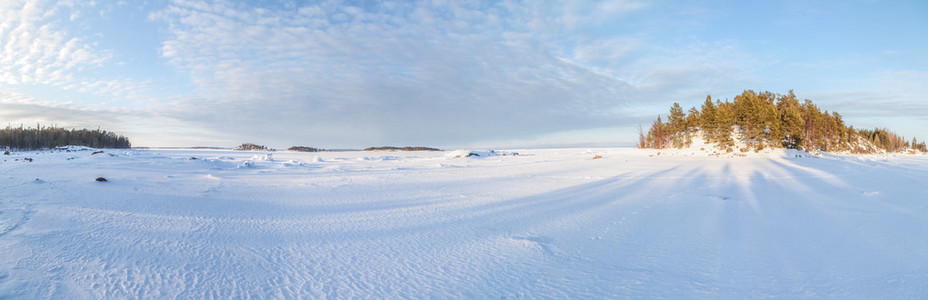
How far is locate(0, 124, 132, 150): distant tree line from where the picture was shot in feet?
51.0

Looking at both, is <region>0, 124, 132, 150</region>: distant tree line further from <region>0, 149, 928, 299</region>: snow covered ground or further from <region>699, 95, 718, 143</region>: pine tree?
<region>699, 95, 718, 143</region>: pine tree

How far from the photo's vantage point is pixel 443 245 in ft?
7.72

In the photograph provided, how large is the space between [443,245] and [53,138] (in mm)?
24099

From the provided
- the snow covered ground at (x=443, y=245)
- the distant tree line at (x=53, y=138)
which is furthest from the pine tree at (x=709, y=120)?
the distant tree line at (x=53, y=138)

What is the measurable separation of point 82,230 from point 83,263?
77 centimetres

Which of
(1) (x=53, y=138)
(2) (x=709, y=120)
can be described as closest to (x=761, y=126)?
(2) (x=709, y=120)

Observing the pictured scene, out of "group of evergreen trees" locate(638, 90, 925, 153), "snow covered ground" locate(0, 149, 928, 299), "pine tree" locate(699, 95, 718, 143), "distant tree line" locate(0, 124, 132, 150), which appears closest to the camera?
"snow covered ground" locate(0, 149, 928, 299)

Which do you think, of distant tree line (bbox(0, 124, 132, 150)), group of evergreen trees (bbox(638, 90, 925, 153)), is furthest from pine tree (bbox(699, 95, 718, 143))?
distant tree line (bbox(0, 124, 132, 150))

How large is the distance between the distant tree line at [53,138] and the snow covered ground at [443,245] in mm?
17755

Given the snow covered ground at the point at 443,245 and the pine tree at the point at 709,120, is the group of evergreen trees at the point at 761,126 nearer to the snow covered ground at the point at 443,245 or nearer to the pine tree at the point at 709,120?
the pine tree at the point at 709,120

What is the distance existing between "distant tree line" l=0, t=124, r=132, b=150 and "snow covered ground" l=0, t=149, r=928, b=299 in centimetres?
1776

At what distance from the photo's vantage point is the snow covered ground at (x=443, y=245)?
166cm

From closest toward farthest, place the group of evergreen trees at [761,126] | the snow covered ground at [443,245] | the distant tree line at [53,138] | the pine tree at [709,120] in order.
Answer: the snow covered ground at [443,245] < the distant tree line at [53,138] < the group of evergreen trees at [761,126] < the pine tree at [709,120]

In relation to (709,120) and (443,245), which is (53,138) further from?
(709,120)
